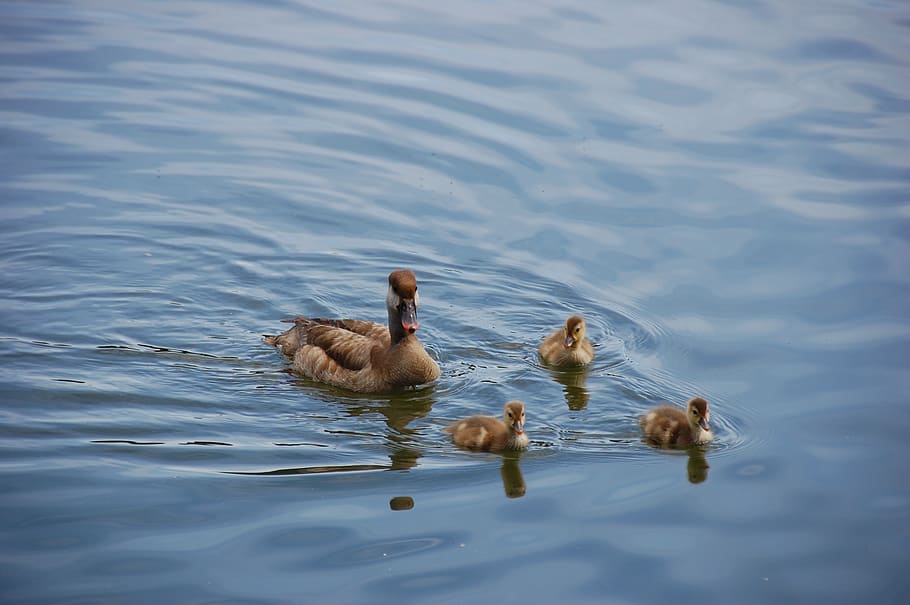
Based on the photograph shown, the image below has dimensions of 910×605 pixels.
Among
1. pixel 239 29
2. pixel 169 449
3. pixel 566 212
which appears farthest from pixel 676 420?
pixel 239 29

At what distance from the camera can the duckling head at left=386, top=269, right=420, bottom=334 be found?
1077 centimetres

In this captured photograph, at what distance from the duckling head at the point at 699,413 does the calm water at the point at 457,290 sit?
0.28m

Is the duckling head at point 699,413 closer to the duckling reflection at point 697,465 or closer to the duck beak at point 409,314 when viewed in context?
the duckling reflection at point 697,465

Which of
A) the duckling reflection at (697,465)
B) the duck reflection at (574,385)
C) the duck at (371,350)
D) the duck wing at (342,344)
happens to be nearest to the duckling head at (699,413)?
the duckling reflection at (697,465)

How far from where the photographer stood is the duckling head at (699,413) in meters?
9.49

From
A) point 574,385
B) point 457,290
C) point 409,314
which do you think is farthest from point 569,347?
point 457,290

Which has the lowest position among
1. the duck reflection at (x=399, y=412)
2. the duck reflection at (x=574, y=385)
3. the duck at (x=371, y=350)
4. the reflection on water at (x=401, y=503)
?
the reflection on water at (x=401, y=503)

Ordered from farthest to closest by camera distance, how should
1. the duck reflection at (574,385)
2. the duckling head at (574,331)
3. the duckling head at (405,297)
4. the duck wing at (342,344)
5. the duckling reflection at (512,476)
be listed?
the duck wing at (342,344), the duckling head at (574,331), the duckling head at (405,297), the duck reflection at (574,385), the duckling reflection at (512,476)

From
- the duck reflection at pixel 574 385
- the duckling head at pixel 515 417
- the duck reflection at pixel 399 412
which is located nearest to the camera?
the duckling head at pixel 515 417

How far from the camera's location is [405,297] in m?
10.8

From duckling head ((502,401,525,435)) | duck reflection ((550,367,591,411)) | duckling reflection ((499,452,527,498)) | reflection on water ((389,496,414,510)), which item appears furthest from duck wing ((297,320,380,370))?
reflection on water ((389,496,414,510))

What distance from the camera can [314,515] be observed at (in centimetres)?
848

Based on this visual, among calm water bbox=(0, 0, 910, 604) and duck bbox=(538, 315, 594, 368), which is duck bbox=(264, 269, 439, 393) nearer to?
calm water bbox=(0, 0, 910, 604)

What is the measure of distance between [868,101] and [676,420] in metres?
9.29
